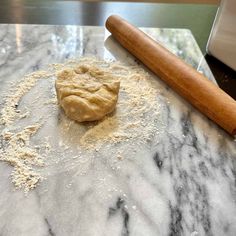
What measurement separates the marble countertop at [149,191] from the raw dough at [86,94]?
0.24ft

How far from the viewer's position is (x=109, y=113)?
2.40 ft

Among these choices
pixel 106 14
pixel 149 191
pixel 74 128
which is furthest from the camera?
pixel 106 14

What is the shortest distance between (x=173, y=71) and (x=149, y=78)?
7cm

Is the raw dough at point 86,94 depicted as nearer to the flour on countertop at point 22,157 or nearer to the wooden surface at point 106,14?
the flour on countertop at point 22,157

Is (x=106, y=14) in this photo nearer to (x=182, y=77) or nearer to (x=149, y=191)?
(x=182, y=77)

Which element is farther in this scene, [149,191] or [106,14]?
[106,14]

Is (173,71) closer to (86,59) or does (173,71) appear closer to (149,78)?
(149,78)

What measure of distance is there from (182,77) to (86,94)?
246mm

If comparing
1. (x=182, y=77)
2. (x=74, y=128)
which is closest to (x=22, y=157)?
(x=74, y=128)

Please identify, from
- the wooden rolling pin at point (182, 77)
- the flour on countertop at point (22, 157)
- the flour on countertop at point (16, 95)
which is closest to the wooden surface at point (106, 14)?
the wooden rolling pin at point (182, 77)

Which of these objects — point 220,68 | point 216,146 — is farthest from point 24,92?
point 220,68

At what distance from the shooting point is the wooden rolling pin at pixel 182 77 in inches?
28.0

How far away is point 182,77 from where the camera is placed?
31.0 inches

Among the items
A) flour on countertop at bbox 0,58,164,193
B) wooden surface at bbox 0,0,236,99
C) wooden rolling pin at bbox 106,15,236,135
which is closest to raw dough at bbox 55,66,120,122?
flour on countertop at bbox 0,58,164,193
